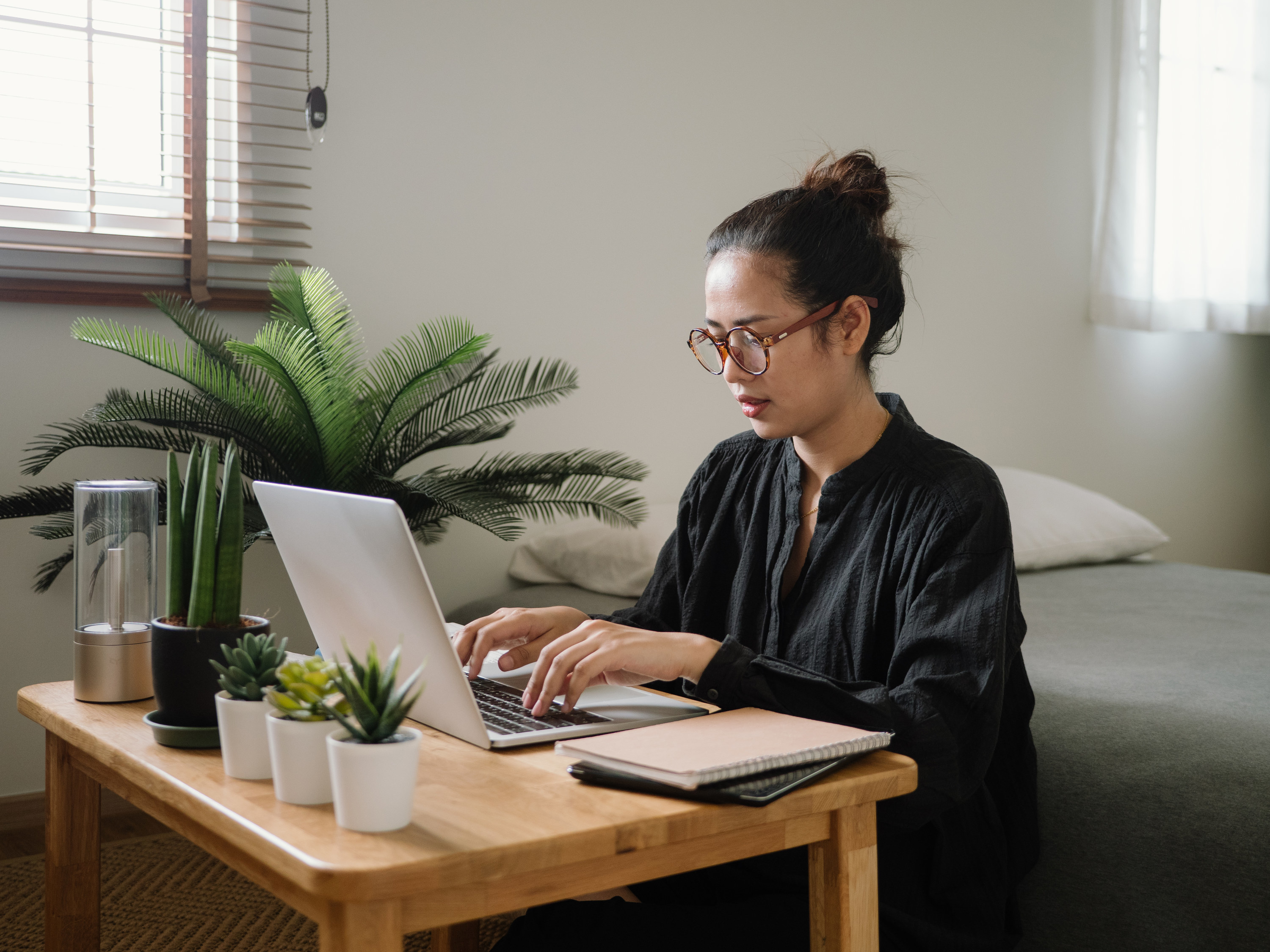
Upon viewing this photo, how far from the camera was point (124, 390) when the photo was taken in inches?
83.3

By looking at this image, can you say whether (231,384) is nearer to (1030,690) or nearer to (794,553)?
(794,553)

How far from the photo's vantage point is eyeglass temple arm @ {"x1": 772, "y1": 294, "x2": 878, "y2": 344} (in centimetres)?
132

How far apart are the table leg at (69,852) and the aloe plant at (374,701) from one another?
0.57 meters

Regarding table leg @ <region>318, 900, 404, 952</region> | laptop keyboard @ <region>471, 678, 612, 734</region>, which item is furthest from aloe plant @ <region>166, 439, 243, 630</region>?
table leg @ <region>318, 900, 404, 952</region>

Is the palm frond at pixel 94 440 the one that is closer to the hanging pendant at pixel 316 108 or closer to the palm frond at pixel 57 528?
the palm frond at pixel 57 528

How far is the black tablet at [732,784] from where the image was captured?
0.80 metres

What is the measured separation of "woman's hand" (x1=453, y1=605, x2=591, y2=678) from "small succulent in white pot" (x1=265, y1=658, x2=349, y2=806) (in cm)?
37

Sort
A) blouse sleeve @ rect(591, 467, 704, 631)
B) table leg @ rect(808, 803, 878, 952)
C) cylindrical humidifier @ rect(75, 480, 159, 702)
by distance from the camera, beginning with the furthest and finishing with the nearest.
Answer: blouse sleeve @ rect(591, 467, 704, 631), cylindrical humidifier @ rect(75, 480, 159, 702), table leg @ rect(808, 803, 878, 952)

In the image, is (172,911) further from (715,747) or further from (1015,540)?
(1015,540)

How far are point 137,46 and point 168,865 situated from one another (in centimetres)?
159

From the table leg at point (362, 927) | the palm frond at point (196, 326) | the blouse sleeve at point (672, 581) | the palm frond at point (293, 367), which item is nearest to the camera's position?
the table leg at point (362, 927)

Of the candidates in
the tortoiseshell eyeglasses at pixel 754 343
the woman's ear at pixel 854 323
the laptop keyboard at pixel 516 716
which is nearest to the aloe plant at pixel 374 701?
the laptop keyboard at pixel 516 716

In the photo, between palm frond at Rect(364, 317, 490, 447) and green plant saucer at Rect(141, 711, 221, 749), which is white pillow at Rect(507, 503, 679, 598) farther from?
green plant saucer at Rect(141, 711, 221, 749)

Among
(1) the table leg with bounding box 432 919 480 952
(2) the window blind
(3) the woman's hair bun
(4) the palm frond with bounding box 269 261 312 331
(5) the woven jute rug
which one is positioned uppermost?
(2) the window blind
